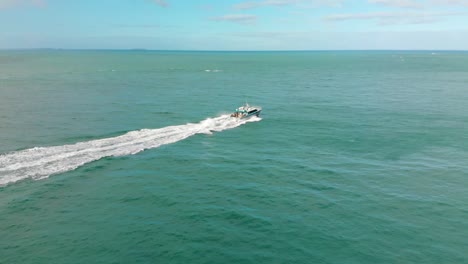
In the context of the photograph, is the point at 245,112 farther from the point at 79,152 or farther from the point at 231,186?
the point at 79,152

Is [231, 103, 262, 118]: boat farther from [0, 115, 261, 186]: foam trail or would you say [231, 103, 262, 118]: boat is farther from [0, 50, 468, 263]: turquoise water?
[0, 115, 261, 186]: foam trail

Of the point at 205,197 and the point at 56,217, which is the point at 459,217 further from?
the point at 56,217

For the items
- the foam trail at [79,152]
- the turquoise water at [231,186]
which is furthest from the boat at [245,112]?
the foam trail at [79,152]

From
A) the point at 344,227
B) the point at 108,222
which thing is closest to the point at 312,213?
the point at 344,227

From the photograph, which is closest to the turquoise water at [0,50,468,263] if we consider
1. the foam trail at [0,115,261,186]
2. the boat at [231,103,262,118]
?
the foam trail at [0,115,261,186]

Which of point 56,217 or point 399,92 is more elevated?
A: point 399,92

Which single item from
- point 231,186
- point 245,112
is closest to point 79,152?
point 231,186
